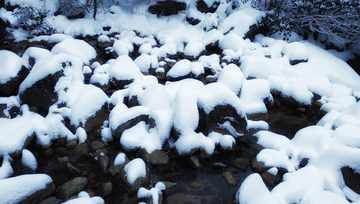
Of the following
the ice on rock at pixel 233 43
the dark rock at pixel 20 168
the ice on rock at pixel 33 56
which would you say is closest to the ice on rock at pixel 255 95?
the ice on rock at pixel 233 43

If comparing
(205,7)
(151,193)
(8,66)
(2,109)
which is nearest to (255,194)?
(151,193)

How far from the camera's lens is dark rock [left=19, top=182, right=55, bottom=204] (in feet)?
10.8

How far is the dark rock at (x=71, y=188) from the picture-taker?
358 centimetres

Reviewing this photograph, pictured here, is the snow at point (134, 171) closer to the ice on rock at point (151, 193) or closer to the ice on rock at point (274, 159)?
the ice on rock at point (151, 193)

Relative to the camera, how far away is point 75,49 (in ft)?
22.5

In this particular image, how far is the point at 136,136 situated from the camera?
4551 millimetres

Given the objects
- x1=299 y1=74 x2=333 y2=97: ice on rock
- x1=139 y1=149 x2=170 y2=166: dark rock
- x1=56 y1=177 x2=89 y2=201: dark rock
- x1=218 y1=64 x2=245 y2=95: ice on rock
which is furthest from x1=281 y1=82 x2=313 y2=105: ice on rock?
x1=56 y1=177 x2=89 y2=201: dark rock

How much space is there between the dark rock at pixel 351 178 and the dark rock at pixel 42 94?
6.47m

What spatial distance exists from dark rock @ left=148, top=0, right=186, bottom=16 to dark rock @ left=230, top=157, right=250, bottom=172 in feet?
32.0

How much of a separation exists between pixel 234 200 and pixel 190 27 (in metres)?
9.25

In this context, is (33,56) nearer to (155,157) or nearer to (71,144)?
(71,144)

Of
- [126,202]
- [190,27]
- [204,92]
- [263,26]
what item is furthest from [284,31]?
[126,202]

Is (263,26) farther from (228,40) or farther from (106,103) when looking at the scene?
(106,103)

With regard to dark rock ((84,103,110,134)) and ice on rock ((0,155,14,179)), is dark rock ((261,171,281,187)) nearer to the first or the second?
dark rock ((84,103,110,134))
